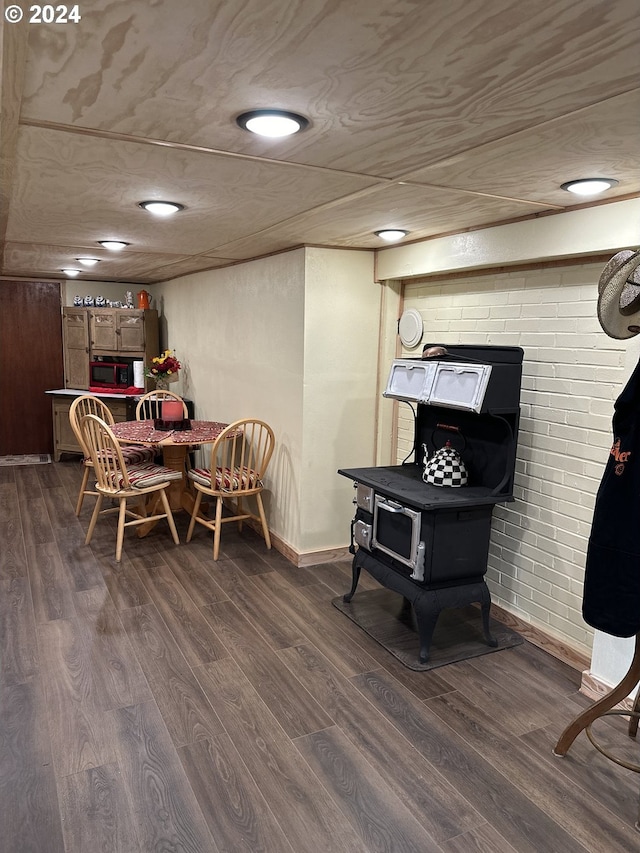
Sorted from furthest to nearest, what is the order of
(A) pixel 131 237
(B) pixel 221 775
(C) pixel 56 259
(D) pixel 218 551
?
(C) pixel 56 259
(D) pixel 218 551
(A) pixel 131 237
(B) pixel 221 775

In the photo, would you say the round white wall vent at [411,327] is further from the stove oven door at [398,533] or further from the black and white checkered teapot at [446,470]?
the stove oven door at [398,533]

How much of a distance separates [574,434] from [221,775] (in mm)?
2113

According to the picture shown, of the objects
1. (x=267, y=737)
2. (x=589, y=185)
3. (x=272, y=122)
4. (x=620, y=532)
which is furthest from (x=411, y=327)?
(x=267, y=737)

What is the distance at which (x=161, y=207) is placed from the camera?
9.09 feet

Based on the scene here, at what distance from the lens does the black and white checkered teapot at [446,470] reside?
3064mm

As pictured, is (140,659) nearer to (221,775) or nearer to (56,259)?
(221,775)

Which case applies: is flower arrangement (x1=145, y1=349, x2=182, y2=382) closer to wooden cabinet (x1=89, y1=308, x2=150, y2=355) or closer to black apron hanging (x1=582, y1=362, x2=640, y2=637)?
wooden cabinet (x1=89, y1=308, x2=150, y2=355)

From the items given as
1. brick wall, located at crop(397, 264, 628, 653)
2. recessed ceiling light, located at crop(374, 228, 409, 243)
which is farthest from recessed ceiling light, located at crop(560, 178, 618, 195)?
recessed ceiling light, located at crop(374, 228, 409, 243)

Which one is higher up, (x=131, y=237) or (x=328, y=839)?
(x=131, y=237)

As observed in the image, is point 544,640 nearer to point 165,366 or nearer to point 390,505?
point 390,505

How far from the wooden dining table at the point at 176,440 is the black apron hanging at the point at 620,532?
2918 millimetres

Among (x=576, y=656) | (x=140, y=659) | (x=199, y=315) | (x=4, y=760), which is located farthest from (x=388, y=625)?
(x=199, y=315)

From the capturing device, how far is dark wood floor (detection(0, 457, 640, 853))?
76.0 inches

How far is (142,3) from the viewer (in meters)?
1.04
